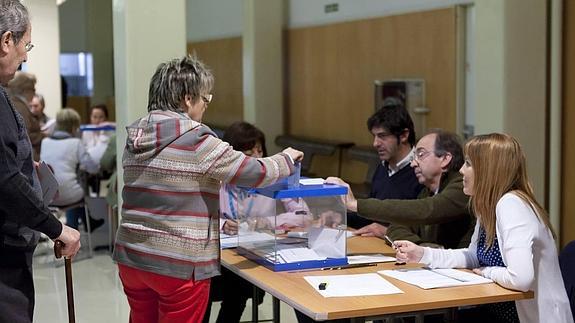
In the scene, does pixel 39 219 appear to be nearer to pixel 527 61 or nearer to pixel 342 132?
pixel 527 61

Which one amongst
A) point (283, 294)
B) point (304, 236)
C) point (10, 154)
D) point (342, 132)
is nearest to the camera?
point (10, 154)

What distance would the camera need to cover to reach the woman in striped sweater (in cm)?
322

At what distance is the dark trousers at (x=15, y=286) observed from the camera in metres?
2.67

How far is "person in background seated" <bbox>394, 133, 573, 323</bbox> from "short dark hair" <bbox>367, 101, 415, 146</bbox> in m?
1.25

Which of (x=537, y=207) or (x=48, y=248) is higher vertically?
(x=537, y=207)

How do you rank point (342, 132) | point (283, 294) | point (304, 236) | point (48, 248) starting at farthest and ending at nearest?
1. point (342, 132)
2. point (48, 248)
3. point (304, 236)
4. point (283, 294)

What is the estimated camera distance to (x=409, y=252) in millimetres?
3479

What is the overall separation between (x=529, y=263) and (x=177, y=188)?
129 cm

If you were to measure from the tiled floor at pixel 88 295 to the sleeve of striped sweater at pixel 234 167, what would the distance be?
236 centimetres

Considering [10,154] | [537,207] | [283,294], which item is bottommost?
[283,294]

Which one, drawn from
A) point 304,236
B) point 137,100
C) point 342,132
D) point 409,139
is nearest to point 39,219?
point 304,236

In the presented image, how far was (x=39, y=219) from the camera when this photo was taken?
2660mm

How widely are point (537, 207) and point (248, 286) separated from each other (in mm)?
1861

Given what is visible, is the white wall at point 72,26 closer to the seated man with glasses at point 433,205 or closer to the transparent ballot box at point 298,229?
the seated man with glasses at point 433,205
